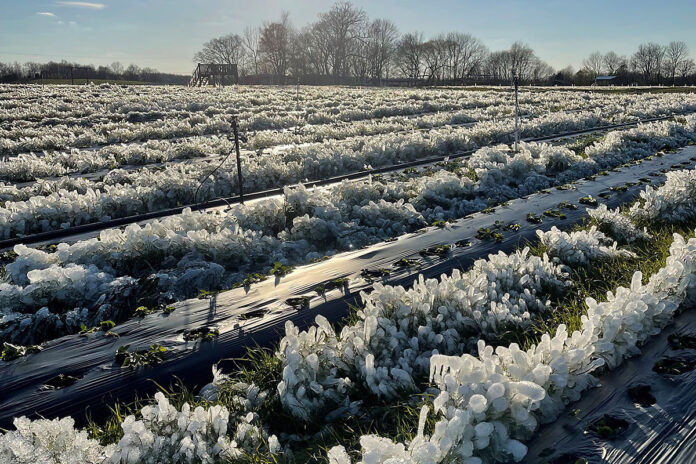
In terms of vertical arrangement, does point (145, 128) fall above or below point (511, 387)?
above

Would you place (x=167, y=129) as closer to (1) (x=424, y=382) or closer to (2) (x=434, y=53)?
(1) (x=424, y=382)

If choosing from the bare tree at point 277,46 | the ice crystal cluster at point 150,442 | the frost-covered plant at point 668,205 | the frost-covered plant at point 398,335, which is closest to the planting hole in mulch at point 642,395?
the frost-covered plant at point 398,335

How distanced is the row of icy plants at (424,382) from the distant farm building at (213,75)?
5656 cm

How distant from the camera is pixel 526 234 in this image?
6.24 metres

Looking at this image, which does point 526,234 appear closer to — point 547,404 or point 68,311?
point 547,404

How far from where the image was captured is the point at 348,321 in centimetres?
426

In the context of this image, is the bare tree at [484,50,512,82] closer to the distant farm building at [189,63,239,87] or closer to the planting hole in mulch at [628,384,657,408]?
the distant farm building at [189,63,239,87]

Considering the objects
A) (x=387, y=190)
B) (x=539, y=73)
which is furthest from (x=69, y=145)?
(x=539, y=73)

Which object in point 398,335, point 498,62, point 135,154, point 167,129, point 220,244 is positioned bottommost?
point 398,335

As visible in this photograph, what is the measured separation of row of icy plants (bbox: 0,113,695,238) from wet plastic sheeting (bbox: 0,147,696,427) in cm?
430

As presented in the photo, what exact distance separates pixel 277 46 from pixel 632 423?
100 meters

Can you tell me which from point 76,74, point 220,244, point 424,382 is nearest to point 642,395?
point 424,382

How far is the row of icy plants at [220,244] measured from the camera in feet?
15.9

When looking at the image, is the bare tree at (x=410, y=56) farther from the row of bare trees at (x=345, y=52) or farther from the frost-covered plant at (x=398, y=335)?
the frost-covered plant at (x=398, y=335)
